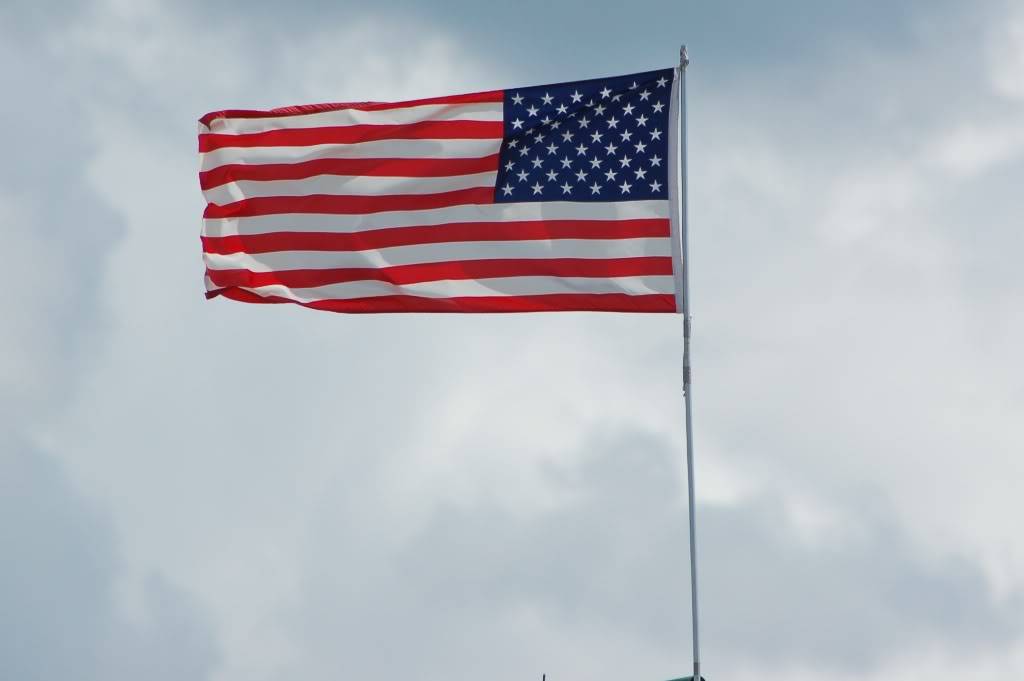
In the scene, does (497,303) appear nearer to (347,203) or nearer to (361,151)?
(347,203)

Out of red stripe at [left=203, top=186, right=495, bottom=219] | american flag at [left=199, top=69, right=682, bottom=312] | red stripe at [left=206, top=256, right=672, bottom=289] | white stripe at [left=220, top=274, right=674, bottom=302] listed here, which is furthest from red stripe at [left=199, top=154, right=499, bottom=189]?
white stripe at [left=220, top=274, right=674, bottom=302]

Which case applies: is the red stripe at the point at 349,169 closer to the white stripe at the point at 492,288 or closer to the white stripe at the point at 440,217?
the white stripe at the point at 440,217

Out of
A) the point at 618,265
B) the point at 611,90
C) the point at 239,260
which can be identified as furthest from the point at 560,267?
the point at 239,260

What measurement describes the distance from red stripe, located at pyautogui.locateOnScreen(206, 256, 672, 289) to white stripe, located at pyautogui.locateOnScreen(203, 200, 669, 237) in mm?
826

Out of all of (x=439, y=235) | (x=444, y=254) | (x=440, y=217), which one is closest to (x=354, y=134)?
(x=440, y=217)

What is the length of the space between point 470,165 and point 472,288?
2407mm

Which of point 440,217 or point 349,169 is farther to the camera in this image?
point 349,169

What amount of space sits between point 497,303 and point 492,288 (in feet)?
1.01

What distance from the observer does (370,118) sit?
1331 inches

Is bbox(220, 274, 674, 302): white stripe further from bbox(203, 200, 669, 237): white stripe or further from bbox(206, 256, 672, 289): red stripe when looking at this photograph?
bbox(203, 200, 669, 237): white stripe

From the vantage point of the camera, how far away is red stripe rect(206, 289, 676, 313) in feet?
105

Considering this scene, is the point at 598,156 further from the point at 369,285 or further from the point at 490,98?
the point at 369,285

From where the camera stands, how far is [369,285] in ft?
109

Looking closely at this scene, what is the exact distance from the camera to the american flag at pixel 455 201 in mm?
32469
